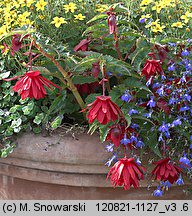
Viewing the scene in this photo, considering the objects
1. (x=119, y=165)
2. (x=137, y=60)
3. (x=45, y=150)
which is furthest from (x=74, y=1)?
(x=119, y=165)

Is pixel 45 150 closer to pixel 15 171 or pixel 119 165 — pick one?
pixel 15 171

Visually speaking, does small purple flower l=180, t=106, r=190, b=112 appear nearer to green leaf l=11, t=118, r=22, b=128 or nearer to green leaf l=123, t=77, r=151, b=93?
green leaf l=123, t=77, r=151, b=93

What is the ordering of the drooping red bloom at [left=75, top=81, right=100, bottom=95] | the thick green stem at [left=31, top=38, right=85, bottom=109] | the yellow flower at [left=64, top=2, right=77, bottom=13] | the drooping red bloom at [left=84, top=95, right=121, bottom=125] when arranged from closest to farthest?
1. the drooping red bloom at [left=84, top=95, right=121, bottom=125]
2. the thick green stem at [left=31, top=38, right=85, bottom=109]
3. the drooping red bloom at [left=75, top=81, right=100, bottom=95]
4. the yellow flower at [left=64, top=2, right=77, bottom=13]

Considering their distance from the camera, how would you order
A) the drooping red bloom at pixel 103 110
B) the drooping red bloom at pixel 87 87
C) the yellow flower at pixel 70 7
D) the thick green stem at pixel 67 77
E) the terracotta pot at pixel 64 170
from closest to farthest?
1. the drooping red bloom at pixel 103 110
2. the thick green stem at pixel 67 77
3. the terracotta pot at pixel 64 170
4. the drooping red bloom at pixel 87 87
5. the yellow flower at pixel 70 7

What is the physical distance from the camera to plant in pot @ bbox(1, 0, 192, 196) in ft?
4.81

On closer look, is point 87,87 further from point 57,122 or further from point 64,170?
point 64,170

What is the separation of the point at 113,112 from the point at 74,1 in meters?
0.77

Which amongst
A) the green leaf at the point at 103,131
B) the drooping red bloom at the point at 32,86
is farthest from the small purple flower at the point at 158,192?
the drooping red bloom at the point at 32,86

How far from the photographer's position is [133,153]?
159cm

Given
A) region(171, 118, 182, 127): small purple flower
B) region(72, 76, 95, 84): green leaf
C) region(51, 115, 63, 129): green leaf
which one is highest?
region(72, 76, 95, 84): green leaf

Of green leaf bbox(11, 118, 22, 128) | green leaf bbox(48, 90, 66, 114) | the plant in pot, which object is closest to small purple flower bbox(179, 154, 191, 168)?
the plant in pot

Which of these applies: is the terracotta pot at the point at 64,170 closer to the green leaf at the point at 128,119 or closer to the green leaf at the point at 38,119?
the green leaf at the point at 38,119

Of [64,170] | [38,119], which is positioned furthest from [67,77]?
[64,170]

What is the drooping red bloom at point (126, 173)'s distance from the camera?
1.43 meters
